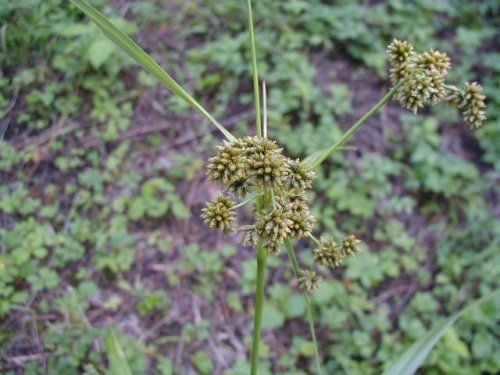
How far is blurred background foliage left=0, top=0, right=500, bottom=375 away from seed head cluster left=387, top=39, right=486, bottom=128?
143cm

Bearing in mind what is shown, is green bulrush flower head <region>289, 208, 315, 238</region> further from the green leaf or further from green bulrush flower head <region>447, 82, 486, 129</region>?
the green leaf

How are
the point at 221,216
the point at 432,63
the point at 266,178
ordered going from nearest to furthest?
the point at 266,178 < the point at 221,216 < the point at 432,63

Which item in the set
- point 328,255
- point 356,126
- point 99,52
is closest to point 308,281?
point 328,255

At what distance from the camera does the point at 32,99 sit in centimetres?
275

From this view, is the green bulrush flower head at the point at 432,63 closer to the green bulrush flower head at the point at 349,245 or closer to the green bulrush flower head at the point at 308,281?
the green bulrush flower head at the point at 349,245

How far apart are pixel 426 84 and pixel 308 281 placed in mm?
694

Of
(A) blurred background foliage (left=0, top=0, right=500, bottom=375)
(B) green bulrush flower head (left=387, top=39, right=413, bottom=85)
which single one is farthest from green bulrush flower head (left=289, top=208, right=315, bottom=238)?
(A) blurred background foliage (left=0, top=0, right=500, bottom=375)

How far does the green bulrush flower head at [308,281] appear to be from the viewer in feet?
4.63

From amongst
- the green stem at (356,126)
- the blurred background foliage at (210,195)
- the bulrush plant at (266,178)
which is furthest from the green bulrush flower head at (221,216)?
the blurred background foliage at (210,195)

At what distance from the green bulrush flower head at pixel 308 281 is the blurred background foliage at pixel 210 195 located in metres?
1.21

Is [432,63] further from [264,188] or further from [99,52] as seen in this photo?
[99,52]

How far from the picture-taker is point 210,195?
2998mm

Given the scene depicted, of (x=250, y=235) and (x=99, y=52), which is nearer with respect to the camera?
(x=250, y=235)

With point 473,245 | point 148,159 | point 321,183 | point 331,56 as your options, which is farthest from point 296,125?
point 473,245
